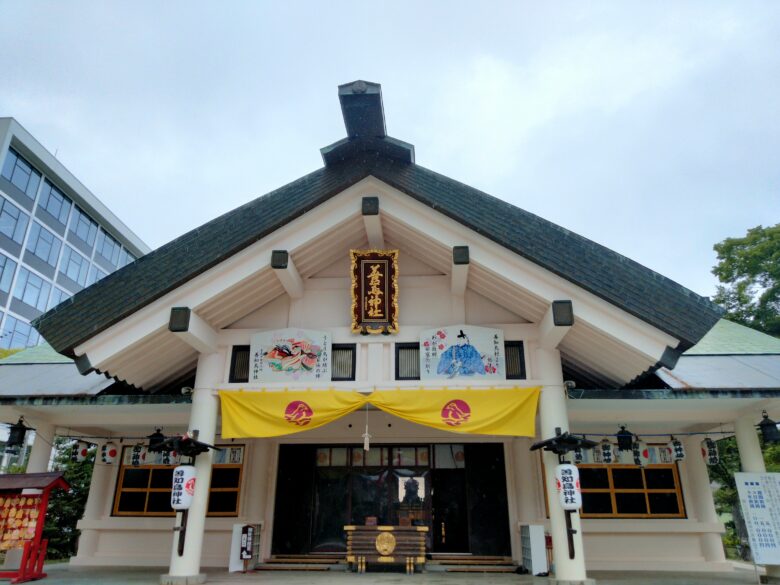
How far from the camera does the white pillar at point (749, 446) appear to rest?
892cm

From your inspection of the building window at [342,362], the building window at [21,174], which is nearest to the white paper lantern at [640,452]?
the building window at [342,362]

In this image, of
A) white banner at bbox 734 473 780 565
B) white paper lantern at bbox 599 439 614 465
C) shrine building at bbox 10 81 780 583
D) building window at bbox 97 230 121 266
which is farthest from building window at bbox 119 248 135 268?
white banner at bbox 734 473 780 565

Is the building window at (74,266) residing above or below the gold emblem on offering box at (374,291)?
above

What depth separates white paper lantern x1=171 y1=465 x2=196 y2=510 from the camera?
8.05 meters

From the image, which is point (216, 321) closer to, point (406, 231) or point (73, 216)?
point (406, 231)

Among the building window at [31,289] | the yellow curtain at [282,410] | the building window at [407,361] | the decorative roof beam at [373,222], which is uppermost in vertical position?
the building window at [31,289]

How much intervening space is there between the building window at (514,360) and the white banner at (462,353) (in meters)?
0.19

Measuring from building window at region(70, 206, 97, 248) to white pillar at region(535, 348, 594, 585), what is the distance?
4361 cm

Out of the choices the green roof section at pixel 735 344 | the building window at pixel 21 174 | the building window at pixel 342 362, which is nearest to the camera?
the building window at pixel 342 362

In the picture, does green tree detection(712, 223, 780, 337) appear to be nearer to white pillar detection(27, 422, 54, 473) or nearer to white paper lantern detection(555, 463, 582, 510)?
white paper lantern detection(555, 463, 582, 510)

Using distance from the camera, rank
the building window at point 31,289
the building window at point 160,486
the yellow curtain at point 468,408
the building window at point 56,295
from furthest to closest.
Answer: the building window at point 56,295
the building window at point 31,289
the building window at point 160,486
the yellow curtain at point 468,408

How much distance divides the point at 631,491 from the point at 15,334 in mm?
39263

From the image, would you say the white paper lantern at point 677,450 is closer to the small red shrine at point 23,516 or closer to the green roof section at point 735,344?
the green roof section at point 735,344

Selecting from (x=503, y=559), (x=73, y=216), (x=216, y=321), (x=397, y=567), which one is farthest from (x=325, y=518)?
(x=73, y=216)
